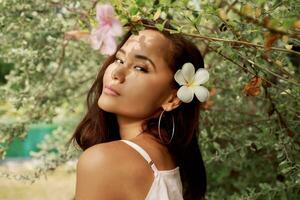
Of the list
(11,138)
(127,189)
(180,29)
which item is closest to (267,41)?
(180,29)

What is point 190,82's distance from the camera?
1.69 m

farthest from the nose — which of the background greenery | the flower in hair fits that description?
the background greenery

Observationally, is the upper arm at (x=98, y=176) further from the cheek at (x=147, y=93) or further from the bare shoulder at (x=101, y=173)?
the cheek at (x=147, y=93)

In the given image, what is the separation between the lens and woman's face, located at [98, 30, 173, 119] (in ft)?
5.62

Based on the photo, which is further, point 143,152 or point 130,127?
point 130,127

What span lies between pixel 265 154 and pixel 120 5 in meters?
1.82

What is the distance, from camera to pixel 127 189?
163 cm

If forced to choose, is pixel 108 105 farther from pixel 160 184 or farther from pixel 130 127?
pixel 160 184

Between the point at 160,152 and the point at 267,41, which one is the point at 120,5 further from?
the point at 160,152

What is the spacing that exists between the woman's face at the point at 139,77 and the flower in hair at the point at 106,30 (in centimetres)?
29

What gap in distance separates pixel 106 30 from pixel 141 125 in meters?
0.46

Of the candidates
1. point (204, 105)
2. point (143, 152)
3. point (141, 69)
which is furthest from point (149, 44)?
point (204, 105)

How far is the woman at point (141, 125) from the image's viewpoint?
1.62 m

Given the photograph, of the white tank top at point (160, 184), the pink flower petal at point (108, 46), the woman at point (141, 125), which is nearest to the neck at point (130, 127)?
the woman at point (141, 125)
